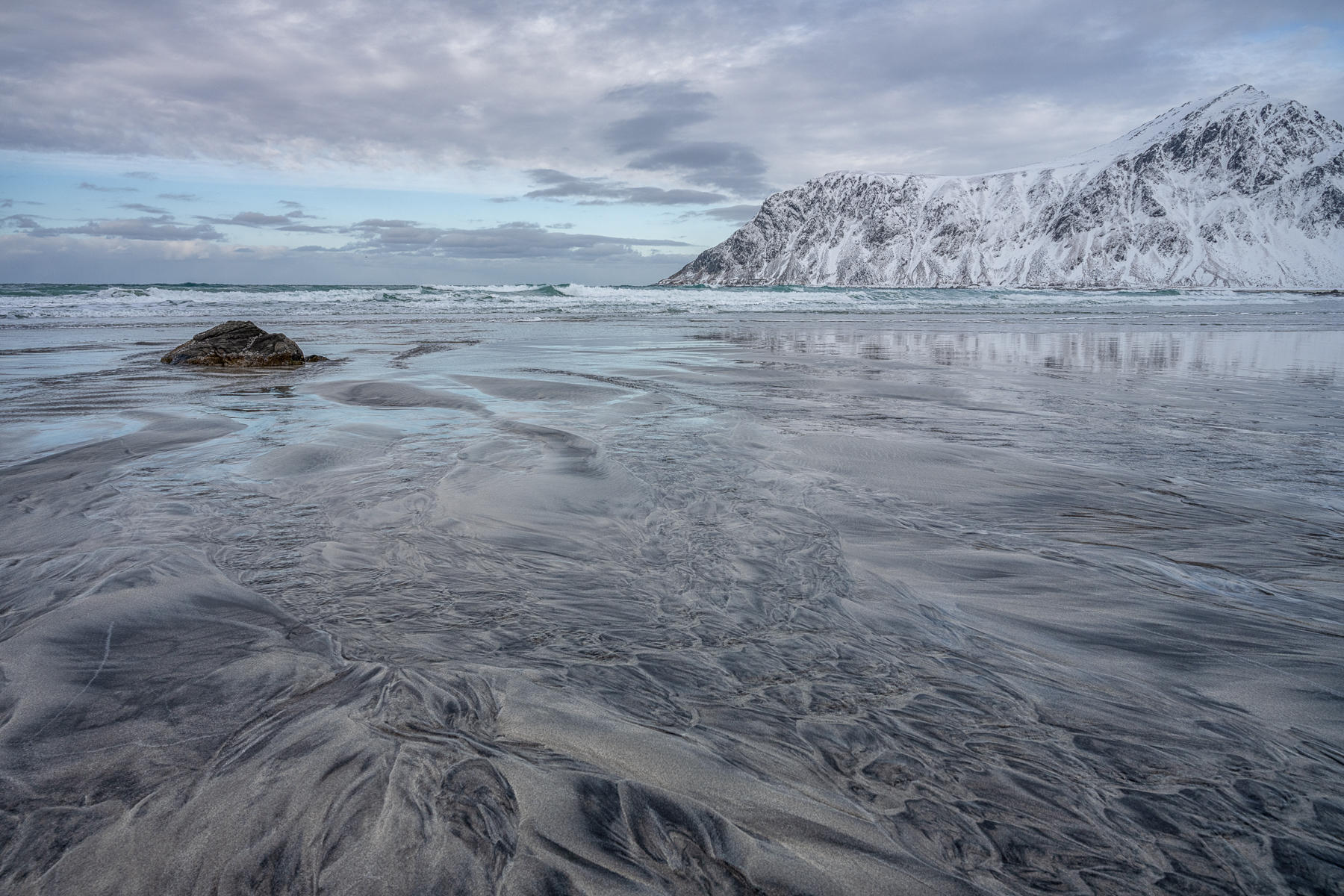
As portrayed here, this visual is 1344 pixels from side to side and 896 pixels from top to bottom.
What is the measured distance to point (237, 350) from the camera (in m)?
10.2

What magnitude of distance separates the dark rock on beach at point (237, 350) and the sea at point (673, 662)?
577 centimetres

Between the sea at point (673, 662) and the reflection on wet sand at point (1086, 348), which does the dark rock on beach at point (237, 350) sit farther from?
the reflection on wet sand at point (1086, 348)

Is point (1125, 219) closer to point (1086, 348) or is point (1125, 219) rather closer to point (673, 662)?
point (1086, 348)

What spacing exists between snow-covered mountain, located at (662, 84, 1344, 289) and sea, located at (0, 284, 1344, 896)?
456 feet

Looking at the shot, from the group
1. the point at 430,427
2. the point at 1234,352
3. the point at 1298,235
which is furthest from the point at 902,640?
the point at 1298,235

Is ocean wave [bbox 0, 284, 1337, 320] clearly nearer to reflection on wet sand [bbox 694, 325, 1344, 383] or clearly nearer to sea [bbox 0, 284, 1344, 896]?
reflection on wet sand [bbox 694, 325, 1344, 383]

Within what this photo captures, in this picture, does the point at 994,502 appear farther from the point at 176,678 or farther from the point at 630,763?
the point at 176,678

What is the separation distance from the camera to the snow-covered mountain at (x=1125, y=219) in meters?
123

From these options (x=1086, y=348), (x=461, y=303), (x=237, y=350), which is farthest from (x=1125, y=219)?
(x=237, y=350)

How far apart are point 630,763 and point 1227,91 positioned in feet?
698

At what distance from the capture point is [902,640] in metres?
1.87

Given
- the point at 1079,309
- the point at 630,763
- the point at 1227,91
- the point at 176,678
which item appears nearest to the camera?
the point at 630,763

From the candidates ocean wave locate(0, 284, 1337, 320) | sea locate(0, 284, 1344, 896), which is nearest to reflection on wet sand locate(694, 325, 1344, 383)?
sea locate(0, 284, 1344, 896)

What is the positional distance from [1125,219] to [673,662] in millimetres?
A: 164445
